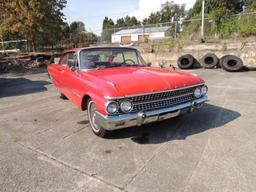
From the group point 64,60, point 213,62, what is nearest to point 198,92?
point 64,60

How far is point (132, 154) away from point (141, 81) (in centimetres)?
113

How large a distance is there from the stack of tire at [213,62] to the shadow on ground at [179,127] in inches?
312

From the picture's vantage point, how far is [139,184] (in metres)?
2.56

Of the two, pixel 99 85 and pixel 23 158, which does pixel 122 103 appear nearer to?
pixel 99 85

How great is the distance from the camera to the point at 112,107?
317 cm

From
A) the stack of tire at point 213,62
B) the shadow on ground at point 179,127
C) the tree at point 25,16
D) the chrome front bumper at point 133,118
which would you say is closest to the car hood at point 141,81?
the chrome front bumper at point 133,118

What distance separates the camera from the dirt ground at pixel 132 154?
101 inches

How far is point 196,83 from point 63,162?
2.55m

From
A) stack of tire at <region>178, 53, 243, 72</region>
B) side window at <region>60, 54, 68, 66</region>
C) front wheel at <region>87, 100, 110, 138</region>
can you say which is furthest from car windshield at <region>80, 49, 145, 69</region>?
stack of tire at <region>178, 53, 243, 72</region>

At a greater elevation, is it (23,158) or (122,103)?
(122,103)

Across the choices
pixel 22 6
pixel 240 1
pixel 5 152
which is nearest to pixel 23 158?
pixel 5 152

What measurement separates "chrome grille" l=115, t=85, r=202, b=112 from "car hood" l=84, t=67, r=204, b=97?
0.27ft

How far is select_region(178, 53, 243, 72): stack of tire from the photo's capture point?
11992 millimetres

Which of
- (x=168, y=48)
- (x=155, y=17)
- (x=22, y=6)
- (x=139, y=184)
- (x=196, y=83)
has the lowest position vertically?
(x=139, y=184)
